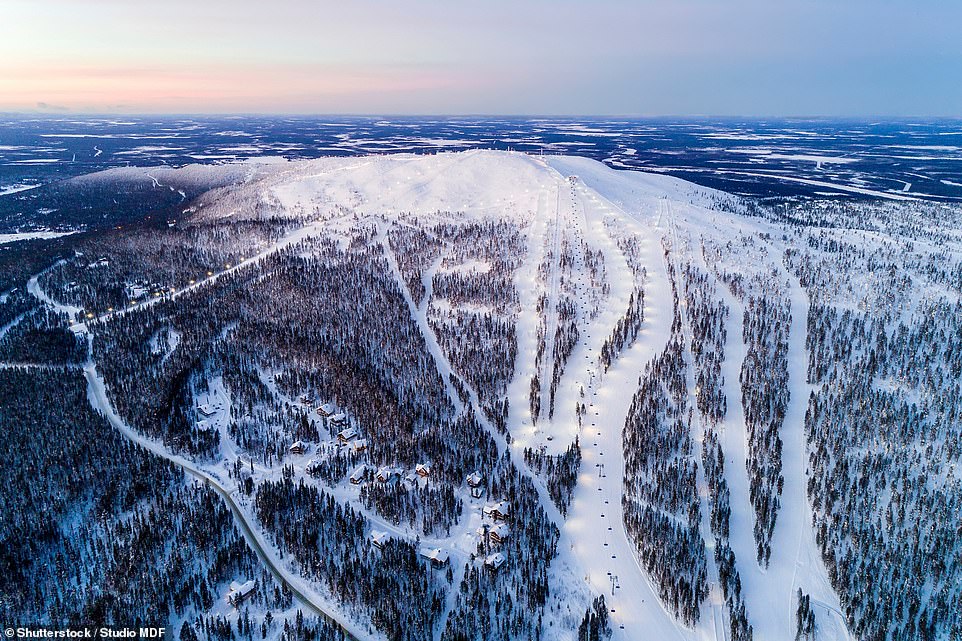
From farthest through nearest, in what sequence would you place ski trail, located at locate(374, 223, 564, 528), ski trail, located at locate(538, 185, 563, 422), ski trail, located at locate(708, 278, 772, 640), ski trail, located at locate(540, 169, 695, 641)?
ski trail, located at locate(538, 185, 563, 422)
ski trail, located at locate(374, 223, 564, 528)
ski trail, located at locate(708, 278, 772, 640)
ski trail, located at locate(540, 169, 695, 641)

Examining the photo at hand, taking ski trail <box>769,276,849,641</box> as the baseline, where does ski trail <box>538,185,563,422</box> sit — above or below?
above

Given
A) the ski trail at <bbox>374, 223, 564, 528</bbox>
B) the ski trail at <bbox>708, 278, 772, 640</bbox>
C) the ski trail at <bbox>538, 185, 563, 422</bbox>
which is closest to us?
the ski trail at <bbox>708, 278, 772, 640</bbox>

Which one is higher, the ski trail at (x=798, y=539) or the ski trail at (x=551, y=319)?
the ski trail at (x=551, y=319)

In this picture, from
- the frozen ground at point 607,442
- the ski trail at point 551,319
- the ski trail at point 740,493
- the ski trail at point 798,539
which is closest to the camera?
the ski trail at point 798,539

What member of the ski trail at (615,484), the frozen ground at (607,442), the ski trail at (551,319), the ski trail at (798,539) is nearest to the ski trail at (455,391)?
the frozen ground at (607,442)

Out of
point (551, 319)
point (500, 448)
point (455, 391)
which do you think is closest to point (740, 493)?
point (500, 448)

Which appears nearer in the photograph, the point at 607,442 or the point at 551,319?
the point at 607,442

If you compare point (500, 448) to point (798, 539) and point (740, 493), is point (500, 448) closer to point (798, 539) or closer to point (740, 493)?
point (740, 493)

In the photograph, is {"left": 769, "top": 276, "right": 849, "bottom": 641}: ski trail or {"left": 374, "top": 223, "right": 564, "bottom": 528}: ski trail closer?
{"left": 769, "top": 276, "right": 849, "bottom": 641}: ski trail

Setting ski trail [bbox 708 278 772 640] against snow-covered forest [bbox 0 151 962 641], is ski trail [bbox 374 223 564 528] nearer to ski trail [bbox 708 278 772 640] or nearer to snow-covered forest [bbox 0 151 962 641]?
snow-covered forest [bbox 0 151 962 641]

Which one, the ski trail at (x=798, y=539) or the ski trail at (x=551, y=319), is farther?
the ski trail at (x=551, y=319)

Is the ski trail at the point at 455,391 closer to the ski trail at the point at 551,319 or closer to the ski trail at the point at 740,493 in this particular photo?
the ski trail at the point at 551,319

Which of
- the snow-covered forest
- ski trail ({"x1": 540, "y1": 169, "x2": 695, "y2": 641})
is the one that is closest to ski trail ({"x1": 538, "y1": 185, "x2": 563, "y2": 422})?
the snow-covered forest
